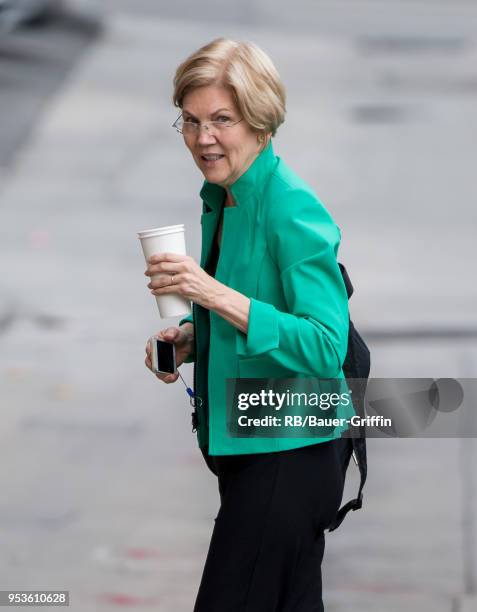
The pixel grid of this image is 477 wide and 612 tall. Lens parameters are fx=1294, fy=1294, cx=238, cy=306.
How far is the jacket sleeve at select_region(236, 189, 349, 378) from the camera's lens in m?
2.79

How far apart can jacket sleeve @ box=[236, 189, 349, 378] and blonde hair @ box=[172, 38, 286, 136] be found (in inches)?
8.1

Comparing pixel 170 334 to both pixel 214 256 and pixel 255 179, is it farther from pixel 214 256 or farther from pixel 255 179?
pixel 255 179

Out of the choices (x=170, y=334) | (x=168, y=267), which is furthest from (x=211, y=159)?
(x=170, y=334)

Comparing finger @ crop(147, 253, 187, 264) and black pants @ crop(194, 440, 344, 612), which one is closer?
finger @ crop(147, 253, 187, 264)

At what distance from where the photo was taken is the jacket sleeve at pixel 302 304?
2787mm

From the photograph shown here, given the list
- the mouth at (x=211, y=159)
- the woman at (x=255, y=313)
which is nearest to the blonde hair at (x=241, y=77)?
the woman at (x=255, y=313)

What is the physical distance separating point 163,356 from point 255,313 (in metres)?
0.50

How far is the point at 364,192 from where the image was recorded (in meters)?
10.3

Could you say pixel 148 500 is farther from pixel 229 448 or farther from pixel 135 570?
pixel 229 448

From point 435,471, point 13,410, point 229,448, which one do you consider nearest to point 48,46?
point 13,410

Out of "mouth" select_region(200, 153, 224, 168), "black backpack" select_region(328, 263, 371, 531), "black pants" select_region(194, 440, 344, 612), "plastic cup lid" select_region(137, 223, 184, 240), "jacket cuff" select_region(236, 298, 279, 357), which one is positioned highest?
"mouth" select_region(200, 153, 224, 168)

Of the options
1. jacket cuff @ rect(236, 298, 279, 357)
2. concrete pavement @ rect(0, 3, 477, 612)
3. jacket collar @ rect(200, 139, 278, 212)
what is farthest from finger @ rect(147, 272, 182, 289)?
concrete pavement @ rect(0, 3, 477, 612)

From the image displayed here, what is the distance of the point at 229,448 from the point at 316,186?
7.46 metres

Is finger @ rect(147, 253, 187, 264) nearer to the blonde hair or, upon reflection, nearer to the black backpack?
the blonde hair
